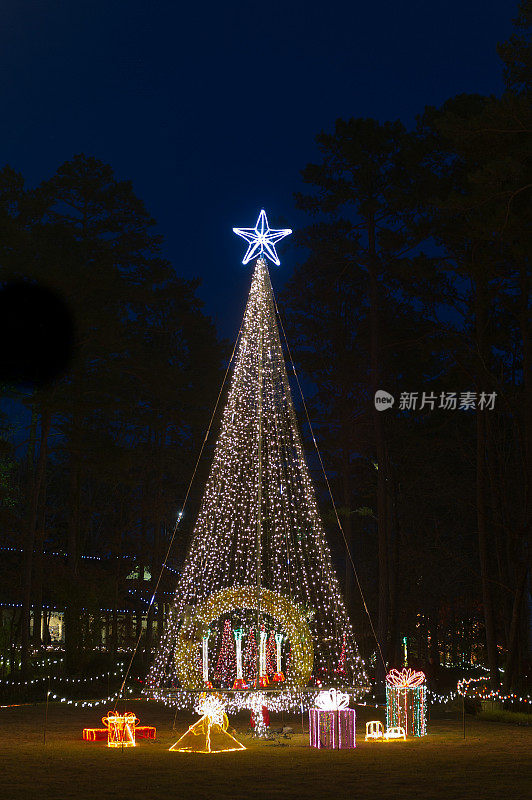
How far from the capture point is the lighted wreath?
19.1 metres

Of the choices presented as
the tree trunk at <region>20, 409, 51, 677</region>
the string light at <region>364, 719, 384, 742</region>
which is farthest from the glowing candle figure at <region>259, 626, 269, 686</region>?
the tree trunk at <region>20, 409, 51, 677</region>

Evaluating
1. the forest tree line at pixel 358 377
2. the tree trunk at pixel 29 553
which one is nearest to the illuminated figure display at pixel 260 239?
the forest tree line at pixel 358 377

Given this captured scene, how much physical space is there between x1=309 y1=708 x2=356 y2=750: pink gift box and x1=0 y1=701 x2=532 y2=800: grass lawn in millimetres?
313

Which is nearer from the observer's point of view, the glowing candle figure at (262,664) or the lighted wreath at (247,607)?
the glowing candle figure at (262,664)

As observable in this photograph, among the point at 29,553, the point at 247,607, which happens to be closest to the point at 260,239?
the point at 247,607

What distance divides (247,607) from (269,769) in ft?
23.8

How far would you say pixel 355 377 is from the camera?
34.3 meters

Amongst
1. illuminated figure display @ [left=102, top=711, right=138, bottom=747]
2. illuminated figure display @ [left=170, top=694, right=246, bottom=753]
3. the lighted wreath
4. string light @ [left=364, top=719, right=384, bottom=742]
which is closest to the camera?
illuminated figure display @ [left=170, top=694, right=246, bottom=753]

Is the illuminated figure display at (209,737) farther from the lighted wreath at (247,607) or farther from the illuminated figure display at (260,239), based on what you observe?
the illuminated figure display at (260,239)

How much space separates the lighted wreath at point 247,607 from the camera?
751 inches

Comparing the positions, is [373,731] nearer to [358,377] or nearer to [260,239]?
[260,239]

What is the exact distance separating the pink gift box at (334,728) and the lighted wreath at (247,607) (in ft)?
11.4

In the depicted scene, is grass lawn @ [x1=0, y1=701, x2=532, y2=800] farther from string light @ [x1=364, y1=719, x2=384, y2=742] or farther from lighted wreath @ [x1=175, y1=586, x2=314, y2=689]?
lighted wreath @ [x1=175, y1=586, x2=314, y2=689]

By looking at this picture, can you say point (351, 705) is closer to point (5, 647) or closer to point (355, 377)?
point (5, 647)
